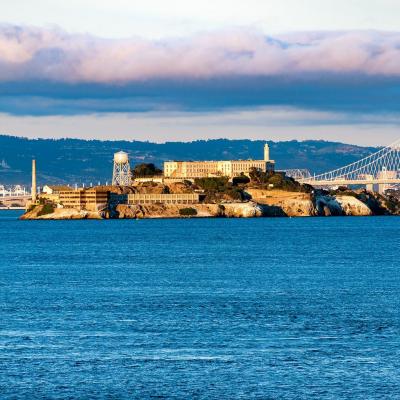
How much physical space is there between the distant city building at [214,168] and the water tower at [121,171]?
528 cm

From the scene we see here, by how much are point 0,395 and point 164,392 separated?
108 inches

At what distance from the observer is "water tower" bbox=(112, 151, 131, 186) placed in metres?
164

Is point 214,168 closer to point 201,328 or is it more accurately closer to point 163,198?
point 163,198

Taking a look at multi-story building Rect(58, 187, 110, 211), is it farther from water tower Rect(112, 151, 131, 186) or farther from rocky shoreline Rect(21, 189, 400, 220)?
water tower Rect(112, 151, 131, 186)

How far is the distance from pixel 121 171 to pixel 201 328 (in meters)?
138

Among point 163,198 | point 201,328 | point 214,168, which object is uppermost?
point 214,168

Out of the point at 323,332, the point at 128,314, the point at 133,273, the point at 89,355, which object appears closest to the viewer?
the point at 89,355

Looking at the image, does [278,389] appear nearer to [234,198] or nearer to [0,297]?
[0,297]

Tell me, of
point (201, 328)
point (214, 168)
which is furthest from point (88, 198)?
point (201, 328)

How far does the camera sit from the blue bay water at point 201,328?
21.9 metres

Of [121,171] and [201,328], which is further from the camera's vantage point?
[121,171]

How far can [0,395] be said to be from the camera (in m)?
21.1

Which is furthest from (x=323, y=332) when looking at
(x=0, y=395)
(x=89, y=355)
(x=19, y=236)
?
(x=19, y=236)

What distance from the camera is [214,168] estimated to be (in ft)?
529
